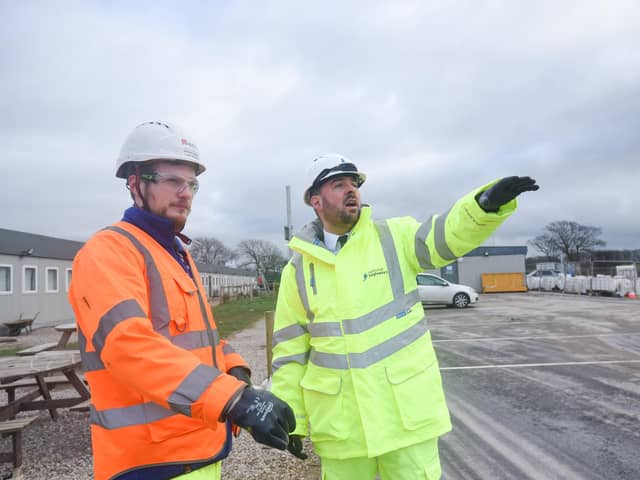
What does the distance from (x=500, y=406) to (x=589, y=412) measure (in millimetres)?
945

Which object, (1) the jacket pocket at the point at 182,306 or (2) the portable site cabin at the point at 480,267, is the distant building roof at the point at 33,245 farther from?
(2) the portable site cabin at the point at 480,267

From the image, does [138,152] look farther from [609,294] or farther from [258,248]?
[258,248]

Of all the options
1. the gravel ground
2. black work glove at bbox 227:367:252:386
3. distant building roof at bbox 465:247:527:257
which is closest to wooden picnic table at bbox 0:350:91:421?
the gravel ground

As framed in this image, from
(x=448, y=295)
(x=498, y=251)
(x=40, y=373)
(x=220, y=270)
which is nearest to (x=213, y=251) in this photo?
(x=220, y=270)

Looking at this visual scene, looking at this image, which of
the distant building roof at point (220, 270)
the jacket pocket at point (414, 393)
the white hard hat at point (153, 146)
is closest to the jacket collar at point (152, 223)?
the white hard hat at point (153, 146)

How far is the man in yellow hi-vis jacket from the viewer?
2.12 m

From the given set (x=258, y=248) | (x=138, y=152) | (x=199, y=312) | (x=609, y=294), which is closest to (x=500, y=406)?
(x=199, y=312)

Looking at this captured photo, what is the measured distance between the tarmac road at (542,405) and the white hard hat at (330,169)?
2.62 meters

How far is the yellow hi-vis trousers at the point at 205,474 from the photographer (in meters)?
1.72

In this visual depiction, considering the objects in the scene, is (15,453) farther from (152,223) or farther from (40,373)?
(152,223)

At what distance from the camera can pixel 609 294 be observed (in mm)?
28234

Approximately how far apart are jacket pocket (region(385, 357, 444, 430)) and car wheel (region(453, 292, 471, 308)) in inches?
782

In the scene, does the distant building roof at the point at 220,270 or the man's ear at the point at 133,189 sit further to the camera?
the distant building roof at the point at 220,270

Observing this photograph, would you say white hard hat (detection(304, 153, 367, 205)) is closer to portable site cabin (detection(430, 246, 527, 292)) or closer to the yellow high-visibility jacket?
the yellow high-visibility jacket
